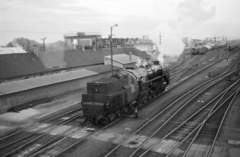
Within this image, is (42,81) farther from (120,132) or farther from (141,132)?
(141,132)

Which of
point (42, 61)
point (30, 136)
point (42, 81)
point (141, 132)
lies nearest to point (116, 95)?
point (141, 132)

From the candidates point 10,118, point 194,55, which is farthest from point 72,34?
point 10,118

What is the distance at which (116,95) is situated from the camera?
15.8 metres

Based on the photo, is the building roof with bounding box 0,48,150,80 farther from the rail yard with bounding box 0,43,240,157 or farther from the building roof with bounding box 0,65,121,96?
the rail yard with bounding box 0,43,240,157

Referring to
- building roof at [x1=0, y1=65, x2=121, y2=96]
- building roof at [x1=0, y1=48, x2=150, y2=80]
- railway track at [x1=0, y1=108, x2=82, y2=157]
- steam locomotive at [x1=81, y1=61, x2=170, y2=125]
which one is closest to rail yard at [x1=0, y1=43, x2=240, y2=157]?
railway track at [x1=0, y1=108, x2=82, y2=157]

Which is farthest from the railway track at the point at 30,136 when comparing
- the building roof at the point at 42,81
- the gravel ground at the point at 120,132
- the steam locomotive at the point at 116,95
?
the building roof at the point at 42,81

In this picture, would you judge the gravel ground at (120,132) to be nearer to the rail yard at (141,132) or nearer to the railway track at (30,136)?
the rail yard at (141,132)

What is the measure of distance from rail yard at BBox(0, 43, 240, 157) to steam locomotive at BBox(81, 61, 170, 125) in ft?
1.92

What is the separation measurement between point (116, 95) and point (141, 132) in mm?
3101

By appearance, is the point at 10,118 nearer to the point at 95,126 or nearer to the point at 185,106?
the point at 95,126

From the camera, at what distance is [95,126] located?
16.0 metres

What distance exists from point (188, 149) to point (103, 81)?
7205 millimetres

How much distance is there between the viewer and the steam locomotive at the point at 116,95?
15.2m

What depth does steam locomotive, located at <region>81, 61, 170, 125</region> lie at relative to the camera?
1523cm
